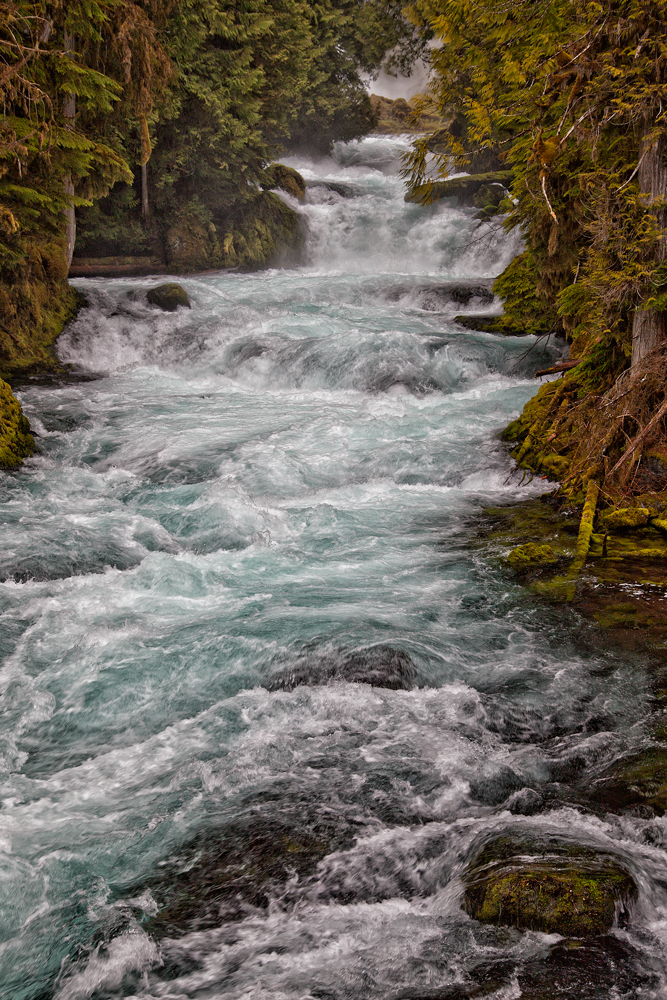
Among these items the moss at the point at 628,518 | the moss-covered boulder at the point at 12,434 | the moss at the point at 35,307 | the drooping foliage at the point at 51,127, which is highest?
the drooping foliage at the point at 51,127

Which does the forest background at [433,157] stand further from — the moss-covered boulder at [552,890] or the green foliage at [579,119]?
the moss-covered boulder at [552,890]

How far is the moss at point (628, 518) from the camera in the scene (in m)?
6.05

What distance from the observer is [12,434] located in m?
9.32

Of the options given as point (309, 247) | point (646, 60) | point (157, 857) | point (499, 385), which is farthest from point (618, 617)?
point (309, 247)

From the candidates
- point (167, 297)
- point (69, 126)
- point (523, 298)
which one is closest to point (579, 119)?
point (523, 298)

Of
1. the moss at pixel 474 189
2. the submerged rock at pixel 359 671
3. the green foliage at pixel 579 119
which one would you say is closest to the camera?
the submerged rock at pixel 359 671

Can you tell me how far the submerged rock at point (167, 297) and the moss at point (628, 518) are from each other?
12.7 meters

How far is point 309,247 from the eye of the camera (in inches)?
989

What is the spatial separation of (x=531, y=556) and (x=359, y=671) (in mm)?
2207

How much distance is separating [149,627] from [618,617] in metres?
3.55

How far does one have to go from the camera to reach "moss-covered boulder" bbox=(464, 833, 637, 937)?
2621mm

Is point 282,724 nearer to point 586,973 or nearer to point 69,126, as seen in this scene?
point 586,973

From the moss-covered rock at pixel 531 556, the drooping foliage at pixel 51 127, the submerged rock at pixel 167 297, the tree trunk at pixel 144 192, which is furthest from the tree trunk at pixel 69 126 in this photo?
the moss-covered rock at pixel 531 556

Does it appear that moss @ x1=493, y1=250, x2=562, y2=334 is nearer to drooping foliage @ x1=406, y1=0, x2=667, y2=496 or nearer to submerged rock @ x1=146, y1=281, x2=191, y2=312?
drooping foliage @ x1=406, y1=0, x2=667, y2=496
